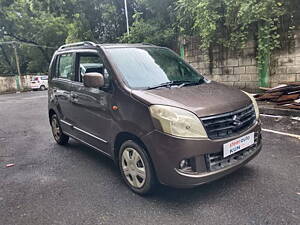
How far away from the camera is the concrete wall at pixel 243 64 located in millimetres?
7281

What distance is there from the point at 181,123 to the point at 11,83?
87.1ft

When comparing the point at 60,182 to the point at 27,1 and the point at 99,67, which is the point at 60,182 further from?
the point at 27,1

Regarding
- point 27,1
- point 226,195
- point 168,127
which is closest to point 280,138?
point 226,195

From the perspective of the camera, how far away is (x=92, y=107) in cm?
342

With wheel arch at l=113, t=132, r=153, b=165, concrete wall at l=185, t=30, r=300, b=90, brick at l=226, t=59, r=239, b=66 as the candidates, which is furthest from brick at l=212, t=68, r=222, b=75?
wheel arch at l=113, t=132, r=153, b=165

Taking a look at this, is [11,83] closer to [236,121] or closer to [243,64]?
[243,64]

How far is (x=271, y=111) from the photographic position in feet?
20.5

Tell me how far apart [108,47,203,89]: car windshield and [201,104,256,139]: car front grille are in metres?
0.84

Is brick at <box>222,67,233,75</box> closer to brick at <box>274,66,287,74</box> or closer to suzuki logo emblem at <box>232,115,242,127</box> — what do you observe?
brick at <box>274,66,287,74</box>

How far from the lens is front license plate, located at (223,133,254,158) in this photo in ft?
8.38

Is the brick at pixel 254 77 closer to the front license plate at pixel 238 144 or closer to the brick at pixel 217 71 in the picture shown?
the brick at pixel 217 71

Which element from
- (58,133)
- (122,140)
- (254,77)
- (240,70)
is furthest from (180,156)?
(240,70)

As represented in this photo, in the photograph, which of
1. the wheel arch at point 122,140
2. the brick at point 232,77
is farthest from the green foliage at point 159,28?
the wheel arch at point 122,140

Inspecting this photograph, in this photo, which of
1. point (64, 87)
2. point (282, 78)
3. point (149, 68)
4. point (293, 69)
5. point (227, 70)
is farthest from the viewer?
point (227, 70)
